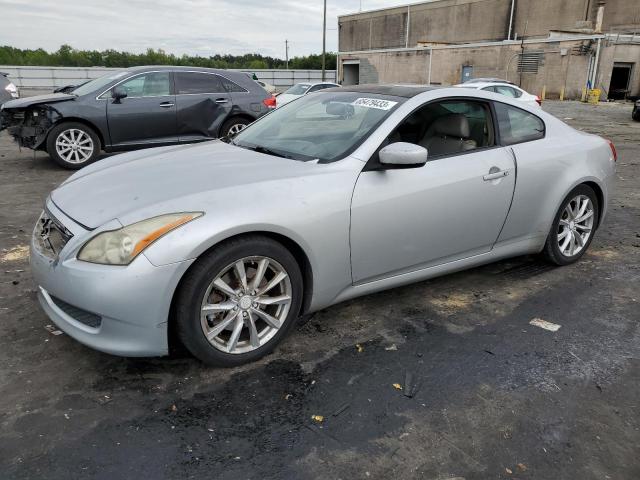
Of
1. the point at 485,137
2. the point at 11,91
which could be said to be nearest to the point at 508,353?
the point at 485,137

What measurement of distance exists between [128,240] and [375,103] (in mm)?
1904

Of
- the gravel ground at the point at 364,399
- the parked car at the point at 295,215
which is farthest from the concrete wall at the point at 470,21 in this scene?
the gravel ground at the point at 364,399

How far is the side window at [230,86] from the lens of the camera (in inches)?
368

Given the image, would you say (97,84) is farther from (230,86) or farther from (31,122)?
(230,86)

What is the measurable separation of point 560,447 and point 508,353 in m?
0.82

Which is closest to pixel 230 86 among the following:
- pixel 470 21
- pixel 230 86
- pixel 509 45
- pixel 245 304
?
pixel 230 86

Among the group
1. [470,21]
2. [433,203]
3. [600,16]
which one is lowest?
[433,203]

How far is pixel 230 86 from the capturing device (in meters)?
9.39

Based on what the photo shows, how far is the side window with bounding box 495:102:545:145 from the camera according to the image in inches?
152

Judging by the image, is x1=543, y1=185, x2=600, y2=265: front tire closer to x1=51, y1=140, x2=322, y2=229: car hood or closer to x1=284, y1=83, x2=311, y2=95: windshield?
x1=51, y1=140, x2=322, y2=229: car hood

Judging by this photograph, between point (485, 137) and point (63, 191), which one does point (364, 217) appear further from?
point (63, 191)

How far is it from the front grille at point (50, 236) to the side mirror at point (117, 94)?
589cm

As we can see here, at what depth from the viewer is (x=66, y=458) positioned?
218cm

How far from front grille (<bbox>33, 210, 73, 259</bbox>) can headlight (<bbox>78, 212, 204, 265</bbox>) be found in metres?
0.22
